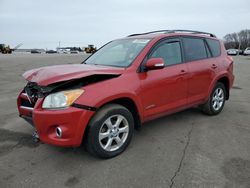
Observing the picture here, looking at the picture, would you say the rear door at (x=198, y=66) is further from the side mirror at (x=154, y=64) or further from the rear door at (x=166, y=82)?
the side mirror at (x=154, y=64)

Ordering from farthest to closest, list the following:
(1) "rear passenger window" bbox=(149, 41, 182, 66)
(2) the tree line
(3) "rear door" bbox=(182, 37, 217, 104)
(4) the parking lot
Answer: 1. (2) the tree line
2. (3) "rear door" bbox=(182, 37, 217, 104)
3. (1) "rear passenger window" bbox=(149, 41, 182, 66)
4. (4) the parking lot

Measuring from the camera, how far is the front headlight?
2744 millimetres

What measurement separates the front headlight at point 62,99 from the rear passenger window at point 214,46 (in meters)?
3.28

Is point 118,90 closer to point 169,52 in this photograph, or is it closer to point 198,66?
point 169,52

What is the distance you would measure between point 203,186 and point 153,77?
1.67 meters

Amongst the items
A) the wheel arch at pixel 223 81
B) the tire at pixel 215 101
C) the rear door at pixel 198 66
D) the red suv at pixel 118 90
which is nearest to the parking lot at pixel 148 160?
the red suv at pixel 118 90

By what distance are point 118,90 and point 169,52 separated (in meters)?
1.40

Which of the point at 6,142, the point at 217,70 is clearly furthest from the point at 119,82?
the point at 217,70

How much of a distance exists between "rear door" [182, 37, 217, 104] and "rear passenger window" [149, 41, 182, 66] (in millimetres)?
197

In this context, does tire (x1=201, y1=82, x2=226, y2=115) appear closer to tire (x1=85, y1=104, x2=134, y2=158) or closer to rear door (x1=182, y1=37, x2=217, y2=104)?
rear door (x1=182, y1=37, x2=217, y2=104)

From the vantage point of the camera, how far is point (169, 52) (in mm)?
3922

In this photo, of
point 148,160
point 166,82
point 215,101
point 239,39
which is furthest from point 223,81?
point 239,39

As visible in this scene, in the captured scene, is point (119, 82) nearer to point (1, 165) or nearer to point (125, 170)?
point (125, 170)

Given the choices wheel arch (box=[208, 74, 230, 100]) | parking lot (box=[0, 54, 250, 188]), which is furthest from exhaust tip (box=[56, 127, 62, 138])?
wheel arch (box=[208, 74, 230, 100])
